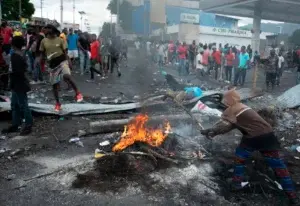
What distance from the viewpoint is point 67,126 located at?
737 cm

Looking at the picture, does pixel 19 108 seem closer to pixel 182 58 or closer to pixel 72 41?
pixel 72 41

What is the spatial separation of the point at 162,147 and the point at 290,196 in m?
2.14

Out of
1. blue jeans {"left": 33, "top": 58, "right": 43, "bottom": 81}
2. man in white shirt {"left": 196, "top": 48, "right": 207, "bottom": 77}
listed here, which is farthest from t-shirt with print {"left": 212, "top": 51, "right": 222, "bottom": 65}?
blue jeans {"left": 33, "top": 58, "right": 43, "bottom": 81}

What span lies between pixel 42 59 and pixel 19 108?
290 centimetres

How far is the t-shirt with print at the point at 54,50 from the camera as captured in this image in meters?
7.46

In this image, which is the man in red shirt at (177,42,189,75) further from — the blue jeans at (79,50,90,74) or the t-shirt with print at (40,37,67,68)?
the t-shirt with print at (40,37,67,68)

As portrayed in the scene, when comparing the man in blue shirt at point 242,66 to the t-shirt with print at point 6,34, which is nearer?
the t-shirt with print at point 6,34

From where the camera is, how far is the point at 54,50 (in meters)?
7.46

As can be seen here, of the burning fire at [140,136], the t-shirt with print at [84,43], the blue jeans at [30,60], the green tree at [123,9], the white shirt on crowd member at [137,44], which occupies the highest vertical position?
the green tree at [123,9]

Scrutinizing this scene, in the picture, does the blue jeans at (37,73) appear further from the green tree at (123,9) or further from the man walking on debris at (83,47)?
the green tree at (123,9)

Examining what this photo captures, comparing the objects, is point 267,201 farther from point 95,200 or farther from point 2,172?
point 2,172

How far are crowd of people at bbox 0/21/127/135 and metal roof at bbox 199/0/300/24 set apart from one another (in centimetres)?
1400

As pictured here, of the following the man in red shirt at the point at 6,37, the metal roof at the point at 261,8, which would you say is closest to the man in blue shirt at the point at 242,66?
the man in red shirt at the point at 6,37

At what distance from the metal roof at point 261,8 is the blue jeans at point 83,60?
17.0 metres
